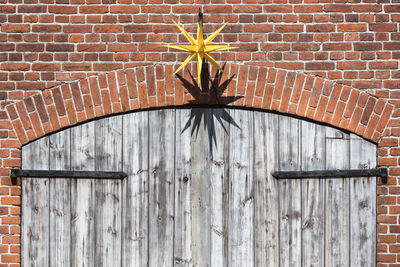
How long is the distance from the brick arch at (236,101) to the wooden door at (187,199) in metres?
0.10

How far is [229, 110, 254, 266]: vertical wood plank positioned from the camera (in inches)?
142

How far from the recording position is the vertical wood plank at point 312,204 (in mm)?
3596

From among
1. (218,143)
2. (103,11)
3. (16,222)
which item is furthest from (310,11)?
(16,222)

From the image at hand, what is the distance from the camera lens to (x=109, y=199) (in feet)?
11.8

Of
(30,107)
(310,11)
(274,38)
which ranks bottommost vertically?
(30,107)

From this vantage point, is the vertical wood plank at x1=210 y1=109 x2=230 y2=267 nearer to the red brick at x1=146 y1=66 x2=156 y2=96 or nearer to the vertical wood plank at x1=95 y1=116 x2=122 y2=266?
the red brick at x1=146 y1=66 x2=156 y2=96

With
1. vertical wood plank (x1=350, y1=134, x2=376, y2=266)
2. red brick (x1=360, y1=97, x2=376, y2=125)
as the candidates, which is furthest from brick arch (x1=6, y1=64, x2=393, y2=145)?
vertical wood plank (x1=350, y1=134, x2=376, y2=266)

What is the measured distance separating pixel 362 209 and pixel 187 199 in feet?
4.71

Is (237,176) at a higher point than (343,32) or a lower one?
lower

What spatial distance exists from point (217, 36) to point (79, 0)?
3.85 ft

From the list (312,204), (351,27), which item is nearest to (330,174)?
(312,204)

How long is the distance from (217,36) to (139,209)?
155cm

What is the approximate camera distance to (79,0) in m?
3.60

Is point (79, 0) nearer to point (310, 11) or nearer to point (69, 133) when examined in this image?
point (69, 133)
